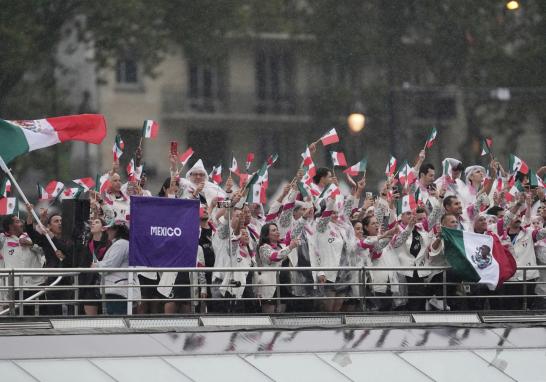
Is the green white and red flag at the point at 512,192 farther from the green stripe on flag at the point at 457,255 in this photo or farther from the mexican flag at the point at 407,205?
the green stripe on flag at the point at 457,255

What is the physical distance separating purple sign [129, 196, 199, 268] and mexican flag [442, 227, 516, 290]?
105 inches

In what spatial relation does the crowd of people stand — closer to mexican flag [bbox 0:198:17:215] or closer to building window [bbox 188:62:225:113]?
mexican flag [bbox 0:198:17:215]

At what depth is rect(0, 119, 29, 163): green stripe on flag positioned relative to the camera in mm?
17859

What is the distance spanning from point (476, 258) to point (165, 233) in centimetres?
324

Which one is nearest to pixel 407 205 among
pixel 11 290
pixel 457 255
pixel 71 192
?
pixel 457 255

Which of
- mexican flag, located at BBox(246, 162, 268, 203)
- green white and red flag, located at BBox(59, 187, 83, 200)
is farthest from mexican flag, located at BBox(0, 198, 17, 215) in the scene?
mexican flag, located at BBox(246, 162, 268, 203)

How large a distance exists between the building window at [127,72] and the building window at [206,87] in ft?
3.49

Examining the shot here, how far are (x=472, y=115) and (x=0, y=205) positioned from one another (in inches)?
706

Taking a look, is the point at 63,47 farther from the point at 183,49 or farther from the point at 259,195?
the point at 259,195

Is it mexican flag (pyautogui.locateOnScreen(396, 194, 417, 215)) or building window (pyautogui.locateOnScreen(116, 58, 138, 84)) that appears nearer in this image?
mexican flag (pyautogui.locateOnScreen(396, 194, 417, 215))

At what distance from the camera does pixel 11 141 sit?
17922 mm

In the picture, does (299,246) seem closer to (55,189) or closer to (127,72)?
(55,189)

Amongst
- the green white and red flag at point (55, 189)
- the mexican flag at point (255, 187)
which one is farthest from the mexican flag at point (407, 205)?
the green white and red flag at point (55, 189)

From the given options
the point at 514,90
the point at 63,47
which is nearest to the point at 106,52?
the point at 63,47
